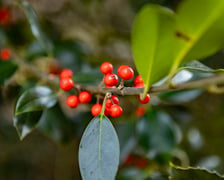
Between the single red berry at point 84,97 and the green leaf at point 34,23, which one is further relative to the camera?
the green leaf at point 34,23

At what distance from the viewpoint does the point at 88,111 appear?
1283 mm

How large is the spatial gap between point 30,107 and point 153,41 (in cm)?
37

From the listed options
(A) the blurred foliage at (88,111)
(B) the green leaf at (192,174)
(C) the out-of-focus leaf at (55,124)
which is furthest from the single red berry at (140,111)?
(B) the green leaf at (192,174)

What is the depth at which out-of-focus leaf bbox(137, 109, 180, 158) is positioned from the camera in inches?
45.4

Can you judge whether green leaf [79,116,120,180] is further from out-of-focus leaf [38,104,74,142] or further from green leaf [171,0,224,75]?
out-of-focus leaf [38,104,74,142]

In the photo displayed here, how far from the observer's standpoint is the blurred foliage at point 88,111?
1.14m

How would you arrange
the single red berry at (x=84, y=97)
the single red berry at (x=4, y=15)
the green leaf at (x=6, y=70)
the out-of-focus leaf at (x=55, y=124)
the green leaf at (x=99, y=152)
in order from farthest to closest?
the single red berry at (x=4, y=15) → the out-of-focus leaf at (x=55, y=124) → the green leaf at (x=6, y=70) → the single red berry at (x=84, y=97) → the green leaf at (x=99, y=152)

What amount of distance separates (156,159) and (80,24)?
98cm

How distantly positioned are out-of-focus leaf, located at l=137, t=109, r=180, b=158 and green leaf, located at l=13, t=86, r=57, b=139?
402 millimetres

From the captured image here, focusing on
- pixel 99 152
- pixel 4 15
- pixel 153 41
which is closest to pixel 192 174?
pixel 99 152

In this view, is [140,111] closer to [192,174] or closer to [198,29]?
[192,174]

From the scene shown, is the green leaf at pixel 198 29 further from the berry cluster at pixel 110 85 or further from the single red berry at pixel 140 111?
the single red berry at pixel 140 111

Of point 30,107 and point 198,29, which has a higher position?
point 198,29

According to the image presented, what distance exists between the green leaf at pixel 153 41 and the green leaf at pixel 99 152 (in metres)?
0.12
